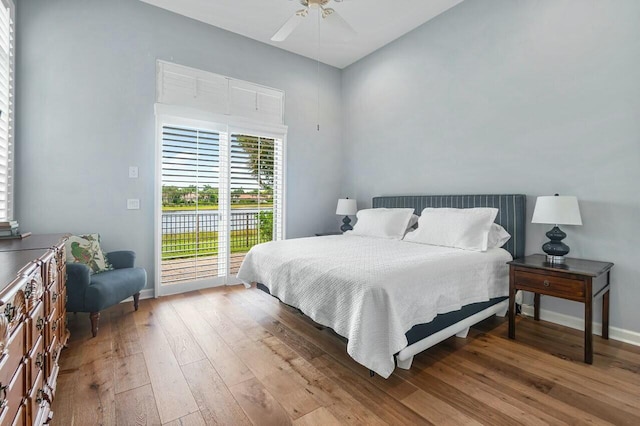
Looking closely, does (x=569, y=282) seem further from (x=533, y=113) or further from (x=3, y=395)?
(x=3, y=395)

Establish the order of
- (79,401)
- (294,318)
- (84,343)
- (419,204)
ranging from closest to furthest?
(79,401)
(84,343)
(294,318)
(419,204)

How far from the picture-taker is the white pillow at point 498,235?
9.80 ft

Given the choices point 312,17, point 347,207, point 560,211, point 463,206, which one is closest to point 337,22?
point 312,17

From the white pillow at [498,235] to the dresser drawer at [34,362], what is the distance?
3362 millimetres

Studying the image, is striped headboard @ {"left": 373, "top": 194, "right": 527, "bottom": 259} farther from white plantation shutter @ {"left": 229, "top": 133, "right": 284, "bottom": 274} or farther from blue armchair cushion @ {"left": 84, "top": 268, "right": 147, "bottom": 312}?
blue armchair cushion @ {"left": 84, "top": 268, "right": 147, "bottom": 312}

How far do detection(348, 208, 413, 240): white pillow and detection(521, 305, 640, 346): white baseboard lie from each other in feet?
4.83

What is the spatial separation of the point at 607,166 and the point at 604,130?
1.01 feet

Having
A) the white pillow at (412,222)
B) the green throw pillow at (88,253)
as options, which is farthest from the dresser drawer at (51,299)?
the white pillow at (412,222)

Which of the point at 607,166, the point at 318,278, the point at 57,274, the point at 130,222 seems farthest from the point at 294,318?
the point at 607,166

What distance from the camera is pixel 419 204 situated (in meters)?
→ 3.89

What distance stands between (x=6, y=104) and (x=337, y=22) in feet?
10.0

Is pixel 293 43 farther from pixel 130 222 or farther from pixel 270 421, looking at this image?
pixel 270 421

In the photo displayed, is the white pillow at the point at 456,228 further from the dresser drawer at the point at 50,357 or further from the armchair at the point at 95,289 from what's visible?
the dresser drawer at the point at 50,357

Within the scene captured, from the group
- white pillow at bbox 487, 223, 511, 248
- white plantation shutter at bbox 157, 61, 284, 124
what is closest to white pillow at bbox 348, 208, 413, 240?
white pillow at bbox 487, 223, 511, 248
